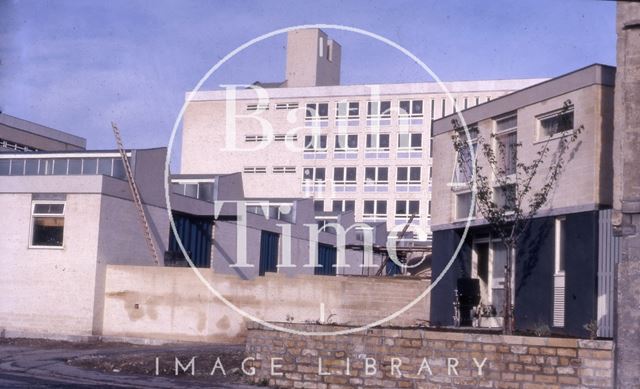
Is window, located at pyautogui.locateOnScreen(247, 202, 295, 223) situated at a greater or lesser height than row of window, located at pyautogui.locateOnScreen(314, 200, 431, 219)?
lesser

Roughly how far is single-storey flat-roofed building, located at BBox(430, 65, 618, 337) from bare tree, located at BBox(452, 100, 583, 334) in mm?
64

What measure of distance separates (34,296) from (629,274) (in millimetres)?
18834


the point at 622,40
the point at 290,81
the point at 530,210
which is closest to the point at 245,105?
the point at 290,81

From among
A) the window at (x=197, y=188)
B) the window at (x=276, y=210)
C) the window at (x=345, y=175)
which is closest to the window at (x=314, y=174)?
the window at (x=345, y=175)

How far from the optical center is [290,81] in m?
62.8

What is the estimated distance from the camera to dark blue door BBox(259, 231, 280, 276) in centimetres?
3925

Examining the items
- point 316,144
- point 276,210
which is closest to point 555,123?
point 276,210

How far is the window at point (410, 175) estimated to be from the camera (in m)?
60.0

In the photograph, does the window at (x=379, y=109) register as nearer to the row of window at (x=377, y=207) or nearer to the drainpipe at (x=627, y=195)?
the row of window at (x=377, y=207)

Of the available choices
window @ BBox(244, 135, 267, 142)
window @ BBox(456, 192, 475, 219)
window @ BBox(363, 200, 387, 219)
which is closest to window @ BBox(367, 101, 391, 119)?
window @ BBox(363, 200, 387, 219)

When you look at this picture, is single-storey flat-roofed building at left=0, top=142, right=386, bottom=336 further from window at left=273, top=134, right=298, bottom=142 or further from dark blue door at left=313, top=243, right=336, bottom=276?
window at left=273, top=134, right=298, bottom=142

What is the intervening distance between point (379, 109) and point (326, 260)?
1836 cm

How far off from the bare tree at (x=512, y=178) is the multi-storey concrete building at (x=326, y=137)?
36370mm

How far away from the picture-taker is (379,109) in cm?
6053
